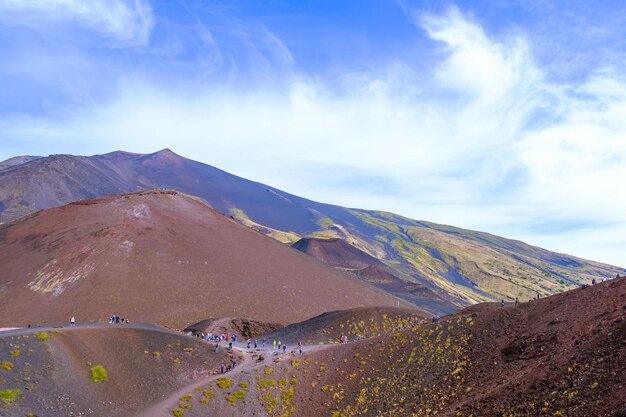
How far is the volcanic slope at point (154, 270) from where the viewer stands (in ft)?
251

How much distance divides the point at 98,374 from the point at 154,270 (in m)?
51.4

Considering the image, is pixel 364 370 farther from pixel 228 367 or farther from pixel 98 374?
pixel 98 374

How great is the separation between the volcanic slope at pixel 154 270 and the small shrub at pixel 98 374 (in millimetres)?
35193

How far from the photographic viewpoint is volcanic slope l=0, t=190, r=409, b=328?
7644 centimetres

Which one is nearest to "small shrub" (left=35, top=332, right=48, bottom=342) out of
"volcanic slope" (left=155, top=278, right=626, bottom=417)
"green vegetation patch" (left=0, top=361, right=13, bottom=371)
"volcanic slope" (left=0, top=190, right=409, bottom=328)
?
"green vegetation patch" (left=0, top=361, right=13, bottom=371)

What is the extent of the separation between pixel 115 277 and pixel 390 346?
2023 inches

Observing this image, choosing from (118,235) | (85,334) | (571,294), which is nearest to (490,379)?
(571,294)

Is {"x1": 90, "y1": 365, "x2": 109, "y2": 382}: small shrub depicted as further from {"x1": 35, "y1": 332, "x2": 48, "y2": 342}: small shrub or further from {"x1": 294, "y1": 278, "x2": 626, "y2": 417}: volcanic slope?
{"x1": 294, "y1": 278, "x2": 626, "y2": 417}: volcanic slope

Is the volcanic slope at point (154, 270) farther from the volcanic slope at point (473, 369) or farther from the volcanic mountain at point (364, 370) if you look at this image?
the volcanic slope at point (473, 369)

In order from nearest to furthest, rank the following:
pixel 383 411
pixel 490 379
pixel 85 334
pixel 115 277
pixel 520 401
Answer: pixel 520 401 < pixel 490 379 < pixel 383 411 < pixel 85 334 < pixel 115 277

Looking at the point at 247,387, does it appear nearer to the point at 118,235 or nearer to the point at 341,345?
the point at 341,345

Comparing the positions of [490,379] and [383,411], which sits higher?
[490,379]

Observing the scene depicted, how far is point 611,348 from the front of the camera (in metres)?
31.8

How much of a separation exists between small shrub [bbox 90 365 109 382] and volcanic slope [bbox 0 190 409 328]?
35.2 meters
